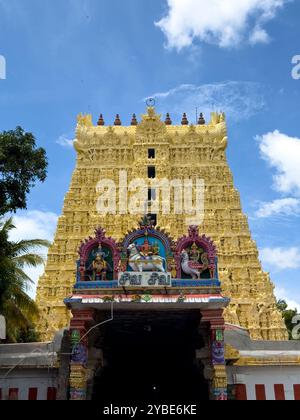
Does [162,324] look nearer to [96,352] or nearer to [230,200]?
[96,352]

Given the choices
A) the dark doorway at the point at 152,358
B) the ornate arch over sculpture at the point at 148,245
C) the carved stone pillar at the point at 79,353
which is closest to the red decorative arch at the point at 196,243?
the ornate arch over sculpture at the point at 148,245

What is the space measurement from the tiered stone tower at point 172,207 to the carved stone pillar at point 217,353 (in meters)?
22.5

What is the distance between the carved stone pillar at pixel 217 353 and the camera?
14.8m

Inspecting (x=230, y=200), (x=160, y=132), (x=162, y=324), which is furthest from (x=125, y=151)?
(x=162, y=324)

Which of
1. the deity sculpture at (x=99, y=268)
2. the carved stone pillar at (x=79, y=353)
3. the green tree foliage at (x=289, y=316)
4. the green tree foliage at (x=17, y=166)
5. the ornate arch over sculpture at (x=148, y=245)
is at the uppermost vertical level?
the green tree foliage at (x=289, y=316)

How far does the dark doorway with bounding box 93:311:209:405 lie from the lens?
17.6 meters

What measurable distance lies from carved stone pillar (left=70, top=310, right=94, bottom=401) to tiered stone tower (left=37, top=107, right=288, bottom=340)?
2255 centimetres

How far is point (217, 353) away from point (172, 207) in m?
28.3

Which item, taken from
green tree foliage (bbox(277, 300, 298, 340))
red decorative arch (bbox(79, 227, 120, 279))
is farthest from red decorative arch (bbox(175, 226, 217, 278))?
green tree foliage (bbox(277, 300, 298, 340))

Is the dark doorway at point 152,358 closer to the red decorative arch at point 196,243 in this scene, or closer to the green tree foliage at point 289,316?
the red decorative arch at point 196,243

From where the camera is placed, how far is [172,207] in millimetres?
42969

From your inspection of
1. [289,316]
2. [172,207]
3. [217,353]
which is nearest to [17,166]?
[217,353]

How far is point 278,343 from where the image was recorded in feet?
62.4
